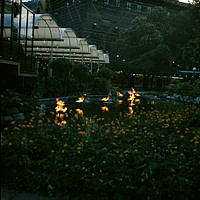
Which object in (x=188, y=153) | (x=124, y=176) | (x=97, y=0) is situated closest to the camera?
(x=124, y=176)

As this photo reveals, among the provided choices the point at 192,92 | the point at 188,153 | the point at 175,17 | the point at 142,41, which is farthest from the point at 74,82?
the point at 175,17

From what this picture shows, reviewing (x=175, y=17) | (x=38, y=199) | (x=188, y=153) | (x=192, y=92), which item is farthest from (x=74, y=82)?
(x=175, y=17)

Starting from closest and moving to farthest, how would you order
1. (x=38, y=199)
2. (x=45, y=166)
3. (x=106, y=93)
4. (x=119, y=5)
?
(x=38, y=199) < (x=45, y=166) < (x=106, y=93) < (x=119, y=5)

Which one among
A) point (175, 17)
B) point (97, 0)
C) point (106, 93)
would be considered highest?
point (97, 0)

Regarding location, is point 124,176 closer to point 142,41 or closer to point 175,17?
point 142,41

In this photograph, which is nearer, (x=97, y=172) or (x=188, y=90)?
(x=97, y=172)

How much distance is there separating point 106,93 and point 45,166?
16.1m

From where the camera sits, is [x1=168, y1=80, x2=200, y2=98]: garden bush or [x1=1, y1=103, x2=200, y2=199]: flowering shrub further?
[x1=168, y1=80, x2=200, y2=98]: garden bush

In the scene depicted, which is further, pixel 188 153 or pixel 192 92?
pixel 192 92

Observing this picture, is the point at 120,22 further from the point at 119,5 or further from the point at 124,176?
the point at 124,176

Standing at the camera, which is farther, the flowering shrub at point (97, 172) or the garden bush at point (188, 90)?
the garden bush at point (188, 90)

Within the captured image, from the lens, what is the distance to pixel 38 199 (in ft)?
10.3

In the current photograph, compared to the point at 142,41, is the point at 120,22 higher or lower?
higher

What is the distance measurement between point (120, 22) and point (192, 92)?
2037 inches
